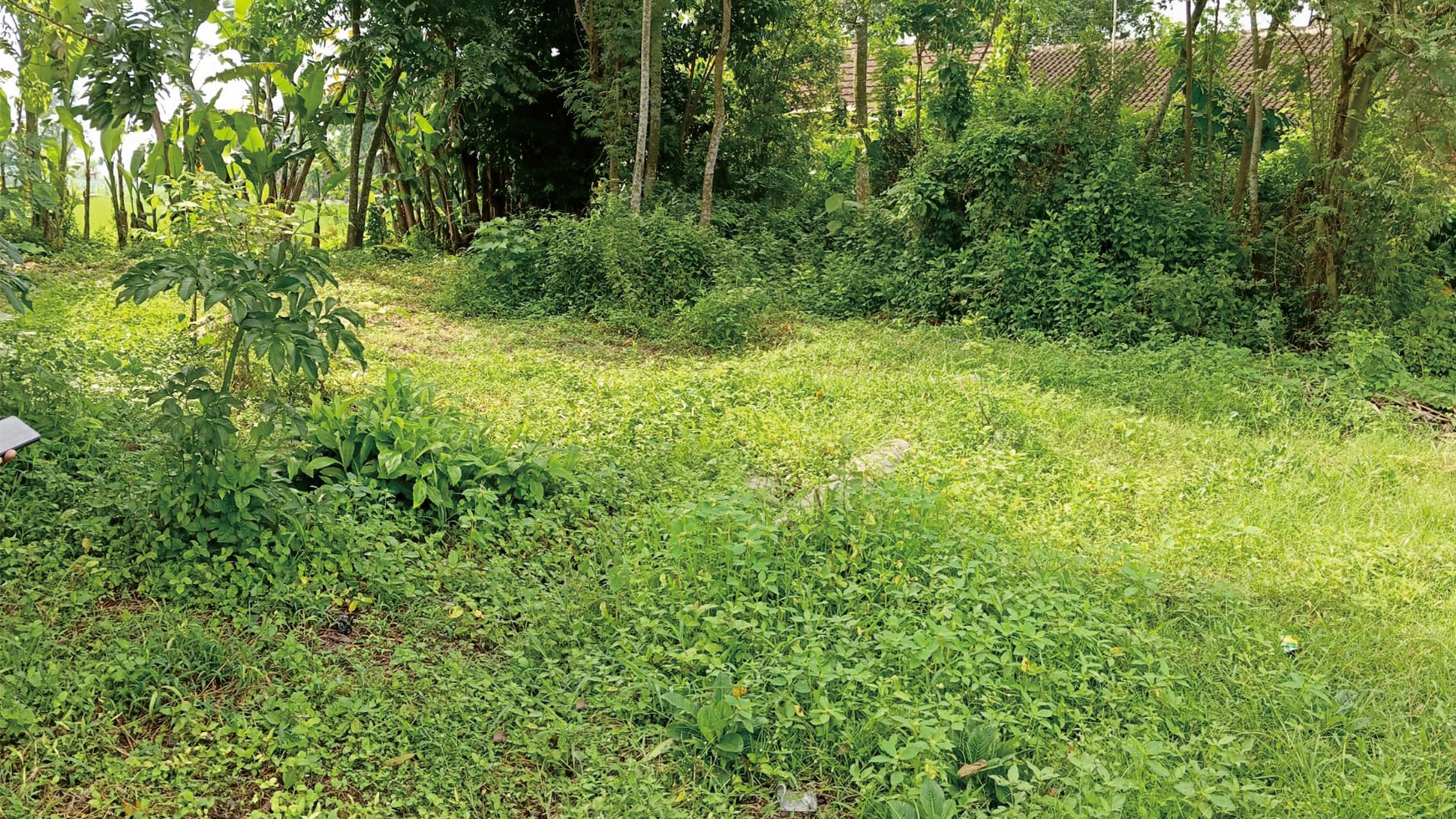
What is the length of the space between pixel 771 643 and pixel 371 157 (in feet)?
37.0

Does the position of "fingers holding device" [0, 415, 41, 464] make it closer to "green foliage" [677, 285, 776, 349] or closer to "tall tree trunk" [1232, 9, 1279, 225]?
"green foliage" [677, 285, 776, 349]

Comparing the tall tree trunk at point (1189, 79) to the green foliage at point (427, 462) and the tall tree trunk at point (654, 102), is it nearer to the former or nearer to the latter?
the tall tree trunk at point (654, 102)

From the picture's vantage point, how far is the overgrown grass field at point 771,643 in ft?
8.16

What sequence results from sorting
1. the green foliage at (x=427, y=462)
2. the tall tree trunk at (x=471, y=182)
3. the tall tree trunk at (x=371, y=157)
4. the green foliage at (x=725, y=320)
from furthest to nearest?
the tall tree trunk at (x=471, y=182) → the tall tree trunk at (x=371, y=157) → the green foliage at (x=725, y=320) → the green foliage at (x=427, y=462)

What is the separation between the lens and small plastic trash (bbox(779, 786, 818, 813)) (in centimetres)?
252

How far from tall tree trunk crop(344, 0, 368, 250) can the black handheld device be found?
9.99m

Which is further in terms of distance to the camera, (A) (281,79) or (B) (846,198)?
(B) (846,198)

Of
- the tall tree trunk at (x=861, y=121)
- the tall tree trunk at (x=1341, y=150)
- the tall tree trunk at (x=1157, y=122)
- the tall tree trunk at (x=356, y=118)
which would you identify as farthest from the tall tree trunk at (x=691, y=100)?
the tall tree trunk at (x=1341, y=150)

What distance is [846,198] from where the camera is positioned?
1133 cm

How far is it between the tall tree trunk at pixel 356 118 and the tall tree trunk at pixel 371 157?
16mm

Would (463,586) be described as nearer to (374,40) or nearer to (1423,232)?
(1423,232)

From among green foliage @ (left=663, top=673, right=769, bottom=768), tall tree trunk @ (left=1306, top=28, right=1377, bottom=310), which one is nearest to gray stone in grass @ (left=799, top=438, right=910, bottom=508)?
green foliage @ (left=663, top=673, right=769, bottom=768)

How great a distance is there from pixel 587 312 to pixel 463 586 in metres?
5.74

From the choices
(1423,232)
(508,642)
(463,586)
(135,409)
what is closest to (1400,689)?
(508,642)
